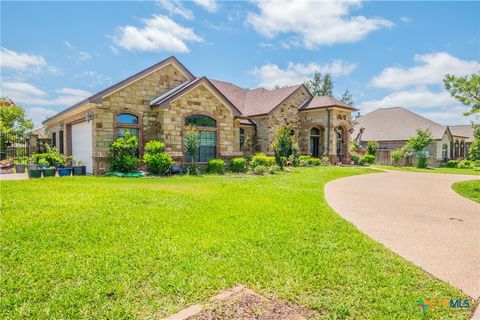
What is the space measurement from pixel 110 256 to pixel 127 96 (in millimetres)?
12676

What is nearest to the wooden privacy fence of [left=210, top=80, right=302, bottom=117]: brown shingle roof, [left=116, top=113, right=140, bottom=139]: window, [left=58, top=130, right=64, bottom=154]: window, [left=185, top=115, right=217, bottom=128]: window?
[left=210, top=80, right=302, bottom=117]: brown shingle roof

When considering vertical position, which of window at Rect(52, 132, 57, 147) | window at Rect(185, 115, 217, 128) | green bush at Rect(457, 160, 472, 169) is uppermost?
window at Rect(185, 115, 217, 128)

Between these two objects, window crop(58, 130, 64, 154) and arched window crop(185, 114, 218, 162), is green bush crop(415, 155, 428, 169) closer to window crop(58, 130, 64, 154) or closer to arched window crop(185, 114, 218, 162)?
arched window crop(185, 114, 218, 162)

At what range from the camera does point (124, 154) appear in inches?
575

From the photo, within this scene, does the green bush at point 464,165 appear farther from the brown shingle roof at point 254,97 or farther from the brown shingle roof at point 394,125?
the brown shingle roof at point 254,97

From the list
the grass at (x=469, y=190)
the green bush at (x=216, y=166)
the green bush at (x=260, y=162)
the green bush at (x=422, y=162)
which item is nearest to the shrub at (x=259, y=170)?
the green bush at (x=260, y=162)

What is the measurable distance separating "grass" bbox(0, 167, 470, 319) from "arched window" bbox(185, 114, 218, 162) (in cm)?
998

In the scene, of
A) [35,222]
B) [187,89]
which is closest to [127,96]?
[187,89]

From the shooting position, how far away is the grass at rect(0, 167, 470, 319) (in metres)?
3.15

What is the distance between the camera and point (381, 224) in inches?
255

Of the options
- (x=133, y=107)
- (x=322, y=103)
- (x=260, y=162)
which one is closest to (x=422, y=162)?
(x=322, y=103)

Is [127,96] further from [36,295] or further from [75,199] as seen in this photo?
[36,295]

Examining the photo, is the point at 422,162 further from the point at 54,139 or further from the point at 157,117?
the point at 54,139

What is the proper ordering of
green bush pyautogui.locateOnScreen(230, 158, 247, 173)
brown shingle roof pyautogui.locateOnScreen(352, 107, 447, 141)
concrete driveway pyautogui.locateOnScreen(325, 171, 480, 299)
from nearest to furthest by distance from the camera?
1. concrete driveway pyautogui.locateOnScreen(325, 171, 480, 299)
2. green bush pyautogui.locateOnScreen(230, 158, 247, 173)
3. brown shingle roof pyautogui.locateOnScreen(352, 107, 447, 141)
